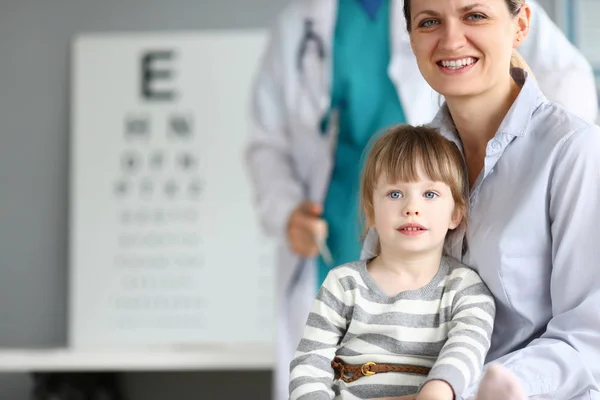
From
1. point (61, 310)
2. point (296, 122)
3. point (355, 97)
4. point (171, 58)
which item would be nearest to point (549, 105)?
point (355, 97)

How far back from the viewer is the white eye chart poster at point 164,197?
3482 millimetres

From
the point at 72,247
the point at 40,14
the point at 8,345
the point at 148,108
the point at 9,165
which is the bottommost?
the point at 8,345

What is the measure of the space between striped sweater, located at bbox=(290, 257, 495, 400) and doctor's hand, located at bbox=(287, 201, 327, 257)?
1.00 metres

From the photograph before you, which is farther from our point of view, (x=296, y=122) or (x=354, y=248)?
(x=296, y=122)

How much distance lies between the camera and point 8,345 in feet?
11.9

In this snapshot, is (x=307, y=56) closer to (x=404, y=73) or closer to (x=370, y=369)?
(x=404, y=73)

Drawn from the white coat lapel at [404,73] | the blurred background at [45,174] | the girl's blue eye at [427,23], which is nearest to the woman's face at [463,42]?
the girl's blue eye at [427,23]

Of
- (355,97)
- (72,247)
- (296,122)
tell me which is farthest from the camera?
(72,247)

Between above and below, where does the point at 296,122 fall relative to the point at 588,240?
above

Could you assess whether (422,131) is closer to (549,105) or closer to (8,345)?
(549,105)

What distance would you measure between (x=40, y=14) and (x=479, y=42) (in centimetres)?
302

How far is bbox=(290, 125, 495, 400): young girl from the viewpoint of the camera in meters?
0.90

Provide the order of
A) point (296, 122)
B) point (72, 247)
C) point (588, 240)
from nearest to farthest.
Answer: point (588, 240) → point (296, 122) → point (72, 247)

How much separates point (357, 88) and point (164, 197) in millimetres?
1827
